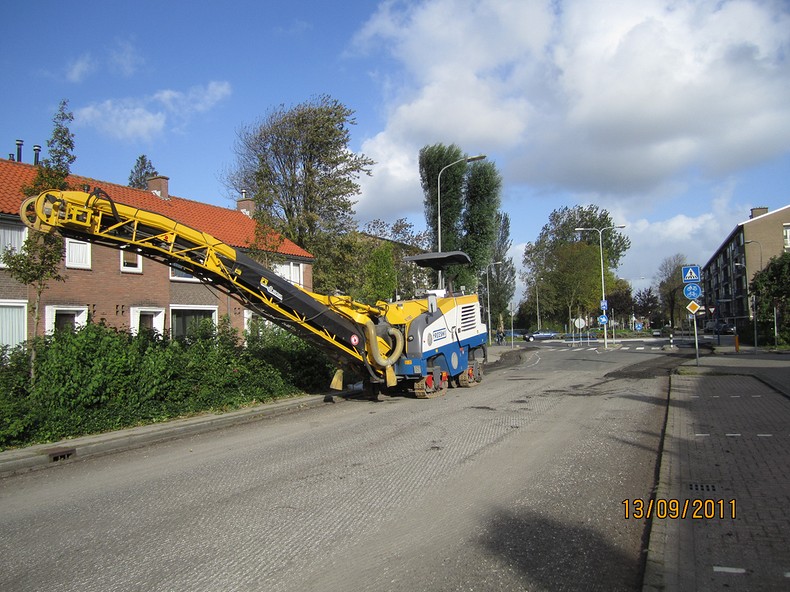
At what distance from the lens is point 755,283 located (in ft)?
127

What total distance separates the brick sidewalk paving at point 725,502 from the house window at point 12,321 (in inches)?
700

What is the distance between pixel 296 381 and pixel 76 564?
1062 centimetres

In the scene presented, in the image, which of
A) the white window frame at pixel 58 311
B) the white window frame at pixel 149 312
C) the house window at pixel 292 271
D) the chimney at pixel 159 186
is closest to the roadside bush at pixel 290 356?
the white window frame at pixel 58 311

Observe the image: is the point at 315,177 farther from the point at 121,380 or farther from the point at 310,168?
the point at 121,380

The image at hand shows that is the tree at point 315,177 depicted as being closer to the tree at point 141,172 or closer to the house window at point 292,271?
the house window at point 292,271

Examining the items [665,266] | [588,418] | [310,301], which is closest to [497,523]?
[588,418]

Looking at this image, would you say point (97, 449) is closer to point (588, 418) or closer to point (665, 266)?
point (588, 418)

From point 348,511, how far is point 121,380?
6.58 m

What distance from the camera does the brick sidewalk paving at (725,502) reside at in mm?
4152

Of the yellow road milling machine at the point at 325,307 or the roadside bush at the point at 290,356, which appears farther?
the roadside bush at the point at 290,356

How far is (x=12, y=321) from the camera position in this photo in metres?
18.2

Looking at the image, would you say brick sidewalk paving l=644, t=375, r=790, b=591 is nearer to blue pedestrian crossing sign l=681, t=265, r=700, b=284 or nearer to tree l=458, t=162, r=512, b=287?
blue pedestrian crossing sign l=681, t=265, r=700, b=284

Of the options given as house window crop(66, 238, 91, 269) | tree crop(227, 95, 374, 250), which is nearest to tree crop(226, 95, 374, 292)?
tree crop(227, 95, 374, 250)

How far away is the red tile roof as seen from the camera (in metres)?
20.5
